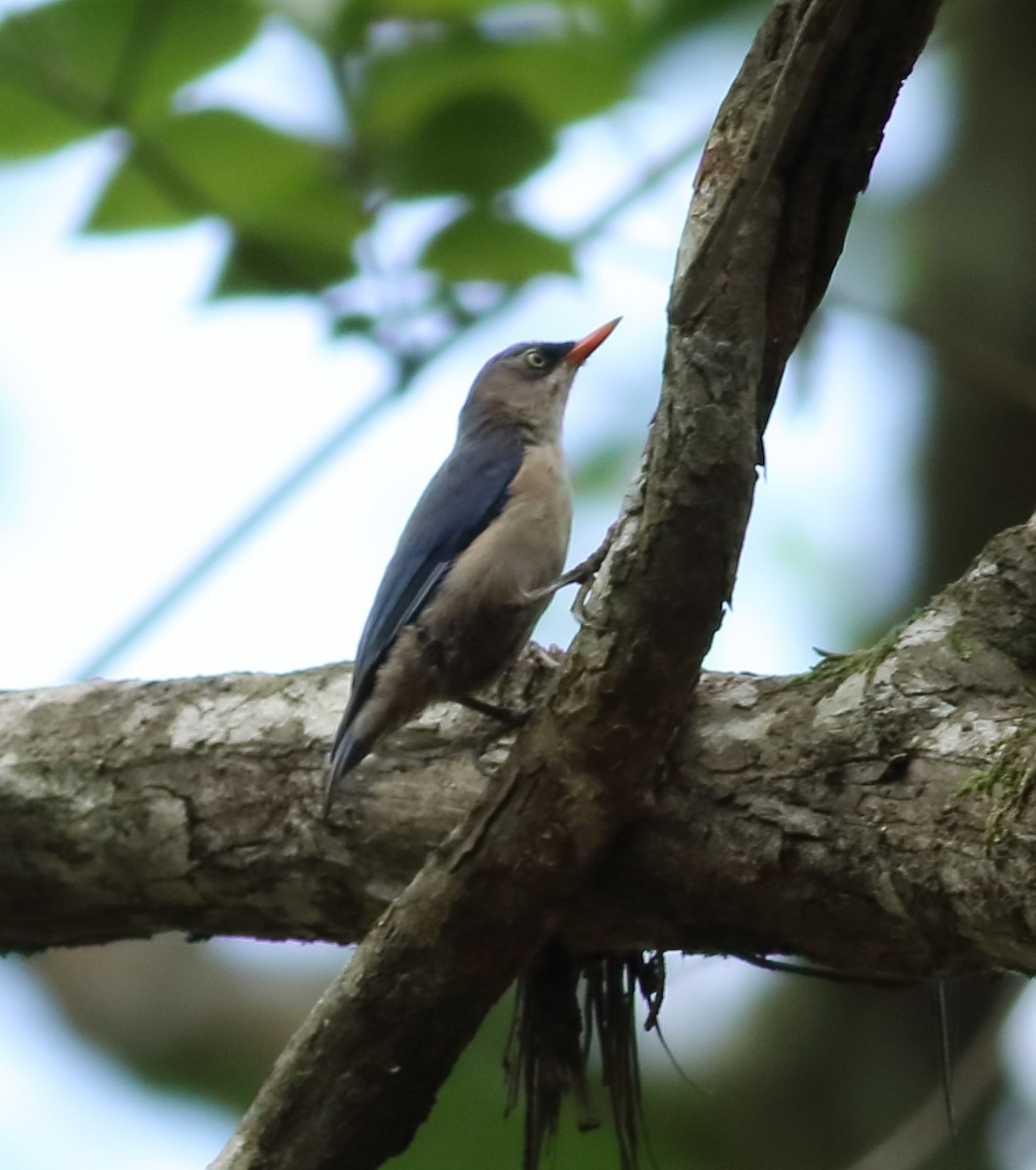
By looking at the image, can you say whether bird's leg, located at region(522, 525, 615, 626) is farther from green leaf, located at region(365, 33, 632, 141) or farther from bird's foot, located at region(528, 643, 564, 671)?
green leaf, located at region(365, 33, 632, 141)

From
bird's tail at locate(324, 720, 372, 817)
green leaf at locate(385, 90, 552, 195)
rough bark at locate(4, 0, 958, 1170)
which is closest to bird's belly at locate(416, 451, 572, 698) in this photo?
bird's tail at locate(324, 720, 372, 817)

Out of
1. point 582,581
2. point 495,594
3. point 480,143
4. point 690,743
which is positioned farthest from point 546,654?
point 480,143

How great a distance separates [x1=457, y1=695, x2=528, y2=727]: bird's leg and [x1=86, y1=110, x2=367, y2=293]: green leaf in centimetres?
88

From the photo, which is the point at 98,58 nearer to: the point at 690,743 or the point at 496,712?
the point at 496,712

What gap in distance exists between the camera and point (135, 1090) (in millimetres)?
4965

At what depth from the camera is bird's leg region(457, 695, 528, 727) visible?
3270mm

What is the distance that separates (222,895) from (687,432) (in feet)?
5.02

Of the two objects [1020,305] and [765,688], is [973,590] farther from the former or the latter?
[1020,305]

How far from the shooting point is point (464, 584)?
12.1 ft

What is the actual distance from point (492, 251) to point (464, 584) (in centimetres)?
78

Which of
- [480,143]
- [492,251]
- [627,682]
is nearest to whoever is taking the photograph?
[627,682]

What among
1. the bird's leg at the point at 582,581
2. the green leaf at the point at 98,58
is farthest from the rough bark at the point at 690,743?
the green leaf at the point at 98,58

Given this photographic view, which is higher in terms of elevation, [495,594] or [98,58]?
[98,58]

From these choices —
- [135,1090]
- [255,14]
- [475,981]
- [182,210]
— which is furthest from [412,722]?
[135,1090]
